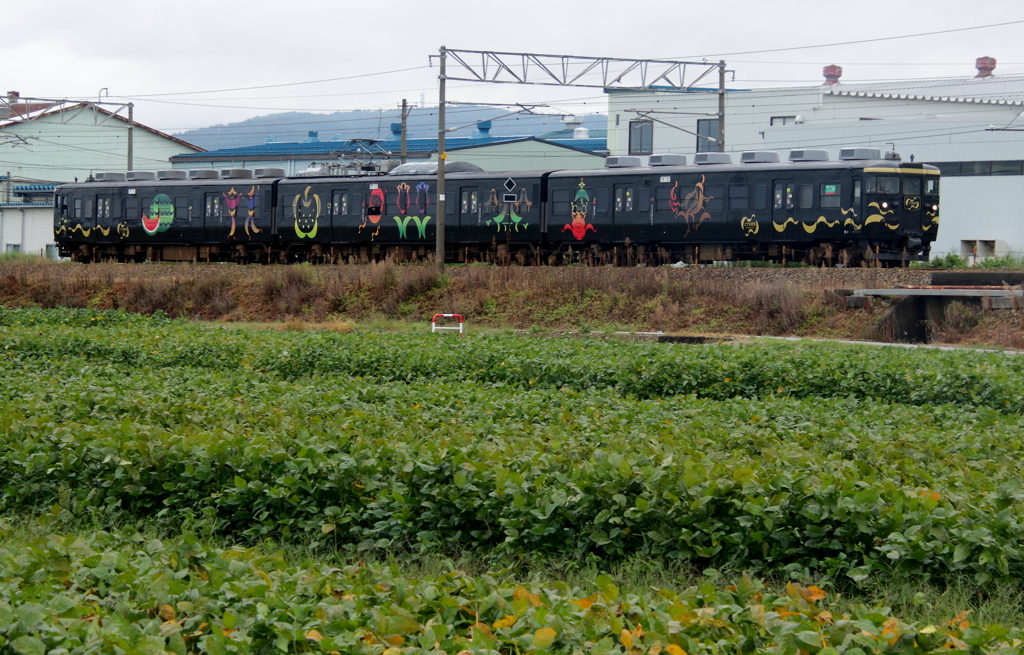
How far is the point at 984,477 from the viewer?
7.27 meters

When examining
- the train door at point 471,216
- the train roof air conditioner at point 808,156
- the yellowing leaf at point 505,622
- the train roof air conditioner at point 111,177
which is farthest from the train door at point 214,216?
the yellowing leaf at point 505,622

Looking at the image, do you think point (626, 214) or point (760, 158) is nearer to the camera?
point (760, 158)

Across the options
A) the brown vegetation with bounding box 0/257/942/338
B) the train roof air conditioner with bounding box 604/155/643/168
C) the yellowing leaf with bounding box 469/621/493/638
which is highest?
the train roof air conditioner with bounding box 604/155/643/168

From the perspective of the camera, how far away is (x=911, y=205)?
28.5 meters

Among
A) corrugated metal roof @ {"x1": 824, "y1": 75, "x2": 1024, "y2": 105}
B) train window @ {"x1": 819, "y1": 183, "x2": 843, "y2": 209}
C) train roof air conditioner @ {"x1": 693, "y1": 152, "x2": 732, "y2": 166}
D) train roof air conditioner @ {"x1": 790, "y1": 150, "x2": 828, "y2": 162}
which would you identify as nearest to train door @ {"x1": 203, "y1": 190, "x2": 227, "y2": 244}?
train roof air conditioner @ {"x1": 693, "y1": 152, "x2": 732, "y2": 166}

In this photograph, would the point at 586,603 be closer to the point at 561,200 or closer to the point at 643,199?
the point at 643,199

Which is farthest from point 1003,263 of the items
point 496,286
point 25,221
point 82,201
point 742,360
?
point 25,221

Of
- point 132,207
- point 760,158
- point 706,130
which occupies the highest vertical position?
point 706,130

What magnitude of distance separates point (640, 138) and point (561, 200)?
858 inches

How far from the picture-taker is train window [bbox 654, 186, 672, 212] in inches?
1210

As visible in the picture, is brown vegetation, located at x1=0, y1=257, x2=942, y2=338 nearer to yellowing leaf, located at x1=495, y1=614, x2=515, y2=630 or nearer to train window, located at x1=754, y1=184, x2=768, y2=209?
train window, located at x1=754, y1=184, x2=768, y2=209

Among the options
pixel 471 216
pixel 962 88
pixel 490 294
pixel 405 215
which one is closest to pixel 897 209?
pixel 490 294

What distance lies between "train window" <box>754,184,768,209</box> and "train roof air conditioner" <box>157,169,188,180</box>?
74.1 feet

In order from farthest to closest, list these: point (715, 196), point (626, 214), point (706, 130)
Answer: point (706, 130) < point (626, 214) < point (715, 196)
